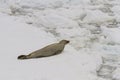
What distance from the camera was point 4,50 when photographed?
514 centimetres

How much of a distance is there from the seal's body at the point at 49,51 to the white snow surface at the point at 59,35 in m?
0.07

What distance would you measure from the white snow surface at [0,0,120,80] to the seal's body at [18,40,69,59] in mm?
71

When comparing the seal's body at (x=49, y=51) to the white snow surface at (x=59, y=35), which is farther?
the seal's body at (x=49, y=51)

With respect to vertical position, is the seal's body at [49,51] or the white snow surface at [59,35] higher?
the seal's body at [49,51]

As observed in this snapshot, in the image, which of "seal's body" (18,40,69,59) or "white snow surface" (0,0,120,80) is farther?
"seal's body" (18,40,69,59)

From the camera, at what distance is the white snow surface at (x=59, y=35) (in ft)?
14.8

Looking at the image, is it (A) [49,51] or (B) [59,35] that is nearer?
(A) [49,51]

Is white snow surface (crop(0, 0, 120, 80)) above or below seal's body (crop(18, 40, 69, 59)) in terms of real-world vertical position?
below

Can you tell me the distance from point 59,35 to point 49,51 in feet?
3.00

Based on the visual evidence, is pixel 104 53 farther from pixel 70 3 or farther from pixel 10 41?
pixel 70 3

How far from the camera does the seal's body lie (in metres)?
4.93

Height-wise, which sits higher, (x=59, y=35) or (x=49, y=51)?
(x=49, y=51)

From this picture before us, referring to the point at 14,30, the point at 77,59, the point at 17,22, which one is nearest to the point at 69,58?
the point at 77,59

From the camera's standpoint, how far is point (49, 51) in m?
5.08
